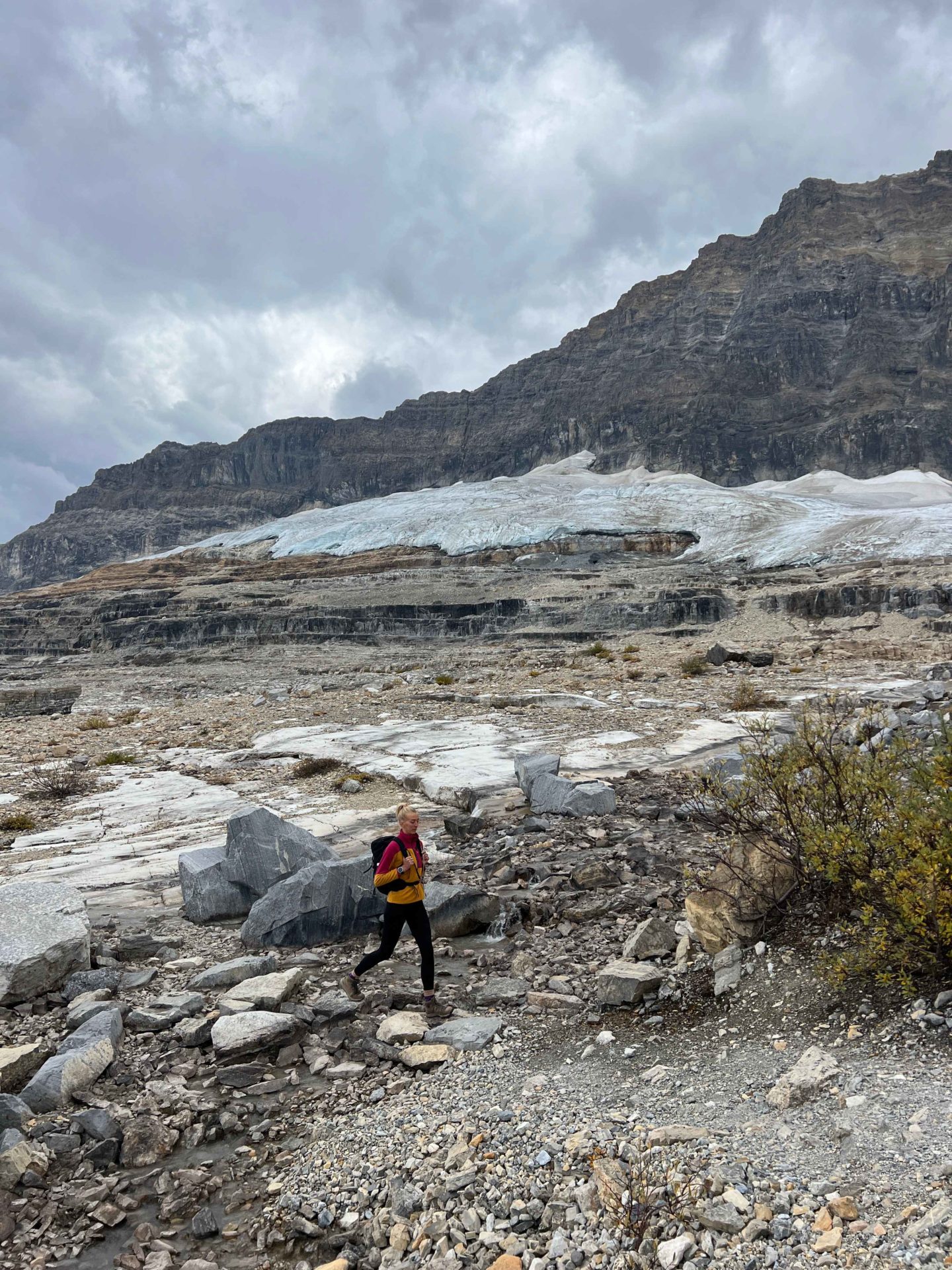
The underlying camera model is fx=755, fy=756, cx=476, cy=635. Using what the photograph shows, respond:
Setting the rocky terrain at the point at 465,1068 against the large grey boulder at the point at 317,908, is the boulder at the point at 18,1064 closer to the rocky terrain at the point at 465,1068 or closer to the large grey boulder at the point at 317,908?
the rocky terrain at the point at 465,1068

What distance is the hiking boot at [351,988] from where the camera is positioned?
226 inches

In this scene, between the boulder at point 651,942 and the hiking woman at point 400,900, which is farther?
the hiking woman at point 400,900

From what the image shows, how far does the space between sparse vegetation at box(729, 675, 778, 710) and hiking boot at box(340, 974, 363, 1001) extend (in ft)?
45.7

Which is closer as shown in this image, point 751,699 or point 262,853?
point 262,853

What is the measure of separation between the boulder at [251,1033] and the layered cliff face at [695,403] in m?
133

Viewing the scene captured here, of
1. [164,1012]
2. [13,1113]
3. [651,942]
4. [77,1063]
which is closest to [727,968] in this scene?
[651,942]

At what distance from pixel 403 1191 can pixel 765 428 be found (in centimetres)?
14403

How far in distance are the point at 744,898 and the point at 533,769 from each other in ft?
18.8

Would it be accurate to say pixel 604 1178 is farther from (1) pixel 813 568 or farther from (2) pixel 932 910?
(1) pixel 813 568

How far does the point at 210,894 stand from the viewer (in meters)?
7.34

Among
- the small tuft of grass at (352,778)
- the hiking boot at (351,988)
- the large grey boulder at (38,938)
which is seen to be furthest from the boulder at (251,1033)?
the small tuft of grass at (352,778)

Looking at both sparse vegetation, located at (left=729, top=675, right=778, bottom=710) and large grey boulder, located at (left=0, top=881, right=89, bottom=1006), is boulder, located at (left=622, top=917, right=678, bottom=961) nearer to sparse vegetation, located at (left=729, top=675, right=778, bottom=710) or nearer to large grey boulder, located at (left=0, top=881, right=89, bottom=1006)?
large grey boulder, located at (left=0, top=881, right=89, bottom=1006)

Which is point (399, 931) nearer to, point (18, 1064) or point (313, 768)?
point (18, 1064)

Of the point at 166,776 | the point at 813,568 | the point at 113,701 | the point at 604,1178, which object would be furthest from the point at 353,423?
the point at 604,1178
